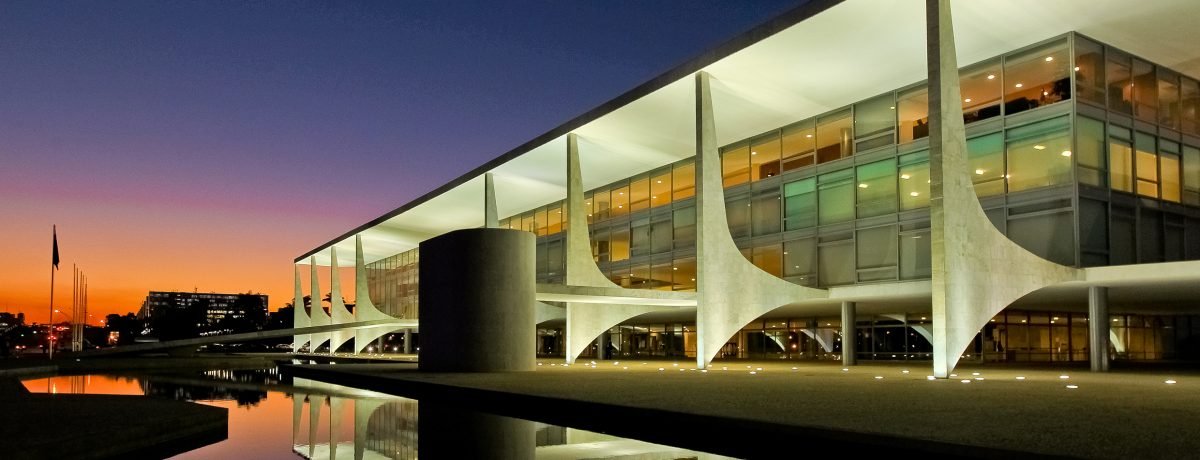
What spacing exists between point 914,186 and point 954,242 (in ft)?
23.1

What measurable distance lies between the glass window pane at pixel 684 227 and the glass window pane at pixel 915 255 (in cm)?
953

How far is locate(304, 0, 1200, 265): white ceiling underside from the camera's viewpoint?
20.3 meters

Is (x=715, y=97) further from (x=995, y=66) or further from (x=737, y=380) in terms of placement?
(x=737, y=380)

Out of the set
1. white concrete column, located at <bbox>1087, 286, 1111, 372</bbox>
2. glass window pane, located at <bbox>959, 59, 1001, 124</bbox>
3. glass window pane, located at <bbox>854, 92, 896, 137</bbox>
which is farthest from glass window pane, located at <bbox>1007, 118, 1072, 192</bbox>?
glass window pane, located at <bbox>854, 92, 896, 137</bbox>

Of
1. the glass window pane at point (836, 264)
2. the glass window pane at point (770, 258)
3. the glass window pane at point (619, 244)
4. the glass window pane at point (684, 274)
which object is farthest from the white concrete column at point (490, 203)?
the glass window pane at point (836, 264)

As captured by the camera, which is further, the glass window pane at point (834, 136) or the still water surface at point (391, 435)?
the glass window pane at point (834, 136)

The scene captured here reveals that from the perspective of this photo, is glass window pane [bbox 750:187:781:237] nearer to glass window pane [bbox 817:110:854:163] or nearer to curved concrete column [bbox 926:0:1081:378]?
glass window pane [bbox 817:110:854:163]

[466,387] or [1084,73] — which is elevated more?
[1084,73]

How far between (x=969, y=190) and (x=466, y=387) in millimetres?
10844

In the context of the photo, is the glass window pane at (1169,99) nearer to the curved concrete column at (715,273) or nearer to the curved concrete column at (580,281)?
the curved concrete column at (715,273)

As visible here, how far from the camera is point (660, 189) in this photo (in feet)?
117

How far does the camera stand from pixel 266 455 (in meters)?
9.09

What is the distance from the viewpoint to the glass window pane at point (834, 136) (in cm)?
2698

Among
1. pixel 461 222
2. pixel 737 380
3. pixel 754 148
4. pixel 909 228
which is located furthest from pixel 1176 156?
pixel 461 222
